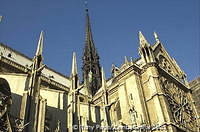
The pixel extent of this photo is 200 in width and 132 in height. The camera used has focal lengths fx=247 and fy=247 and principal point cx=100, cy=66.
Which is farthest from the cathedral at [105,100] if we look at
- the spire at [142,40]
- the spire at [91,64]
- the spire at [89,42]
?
the spire at [89,42]

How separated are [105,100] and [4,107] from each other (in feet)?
29.7

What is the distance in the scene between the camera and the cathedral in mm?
13352

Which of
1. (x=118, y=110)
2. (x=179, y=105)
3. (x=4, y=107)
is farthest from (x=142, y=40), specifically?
(x=4, y=107)

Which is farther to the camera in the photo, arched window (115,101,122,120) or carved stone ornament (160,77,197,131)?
arched window (115,101,122,120)

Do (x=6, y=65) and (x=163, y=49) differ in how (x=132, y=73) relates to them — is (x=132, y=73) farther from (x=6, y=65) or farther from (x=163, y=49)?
(x=6, y=65)

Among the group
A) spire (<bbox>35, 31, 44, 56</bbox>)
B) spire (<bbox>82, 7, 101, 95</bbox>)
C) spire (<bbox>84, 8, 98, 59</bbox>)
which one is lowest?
spire (<bbox>35, 31, 44, 56</bbox>)

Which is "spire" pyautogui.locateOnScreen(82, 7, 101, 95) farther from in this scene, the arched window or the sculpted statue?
the sculpted statue

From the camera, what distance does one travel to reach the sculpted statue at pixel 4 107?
11375 millimetres

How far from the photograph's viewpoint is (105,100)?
19.4 meters

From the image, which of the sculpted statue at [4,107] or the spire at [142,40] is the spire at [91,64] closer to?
the spire at [142,40]

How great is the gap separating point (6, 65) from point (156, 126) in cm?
1384

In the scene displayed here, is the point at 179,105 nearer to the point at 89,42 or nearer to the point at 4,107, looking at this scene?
the point at 4,107

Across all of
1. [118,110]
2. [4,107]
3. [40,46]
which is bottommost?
[4,107]

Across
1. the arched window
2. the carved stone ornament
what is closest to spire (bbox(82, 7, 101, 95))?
the arched window
